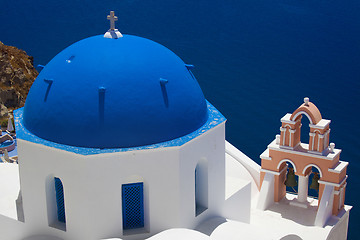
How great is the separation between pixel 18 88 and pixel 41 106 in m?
24.6

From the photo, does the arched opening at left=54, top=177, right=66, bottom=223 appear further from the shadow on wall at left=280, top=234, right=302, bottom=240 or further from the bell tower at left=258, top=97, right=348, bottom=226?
the bell tower at left=258, top=97, right=348, bottom=226

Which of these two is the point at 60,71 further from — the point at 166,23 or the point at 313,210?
the point at 166,23

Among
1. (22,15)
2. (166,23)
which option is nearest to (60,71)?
(166,23)

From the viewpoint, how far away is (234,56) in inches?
1556

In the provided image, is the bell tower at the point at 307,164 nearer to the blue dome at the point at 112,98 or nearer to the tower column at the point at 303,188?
the tower column at the point at 303,188

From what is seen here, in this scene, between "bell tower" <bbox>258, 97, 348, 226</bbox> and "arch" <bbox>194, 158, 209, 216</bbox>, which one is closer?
"arch" <bbox>194, 158, 209, 216</bbox>

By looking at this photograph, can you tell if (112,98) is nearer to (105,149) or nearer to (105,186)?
(105,149)

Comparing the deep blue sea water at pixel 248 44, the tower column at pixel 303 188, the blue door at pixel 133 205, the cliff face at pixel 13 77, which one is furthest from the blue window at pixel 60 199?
the cliff face at pixel 13 77

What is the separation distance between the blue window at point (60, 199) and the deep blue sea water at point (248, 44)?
57.7 ft

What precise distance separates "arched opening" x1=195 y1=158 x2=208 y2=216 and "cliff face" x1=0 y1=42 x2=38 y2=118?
2068cm

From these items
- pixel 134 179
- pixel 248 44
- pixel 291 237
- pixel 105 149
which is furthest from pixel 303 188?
pixel 248 44

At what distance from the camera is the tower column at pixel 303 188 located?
50.6 feet

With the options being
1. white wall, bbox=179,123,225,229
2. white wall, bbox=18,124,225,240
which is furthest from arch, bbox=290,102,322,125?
white wall, bbox=18,124,225,240

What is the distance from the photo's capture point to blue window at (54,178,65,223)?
1145cm
